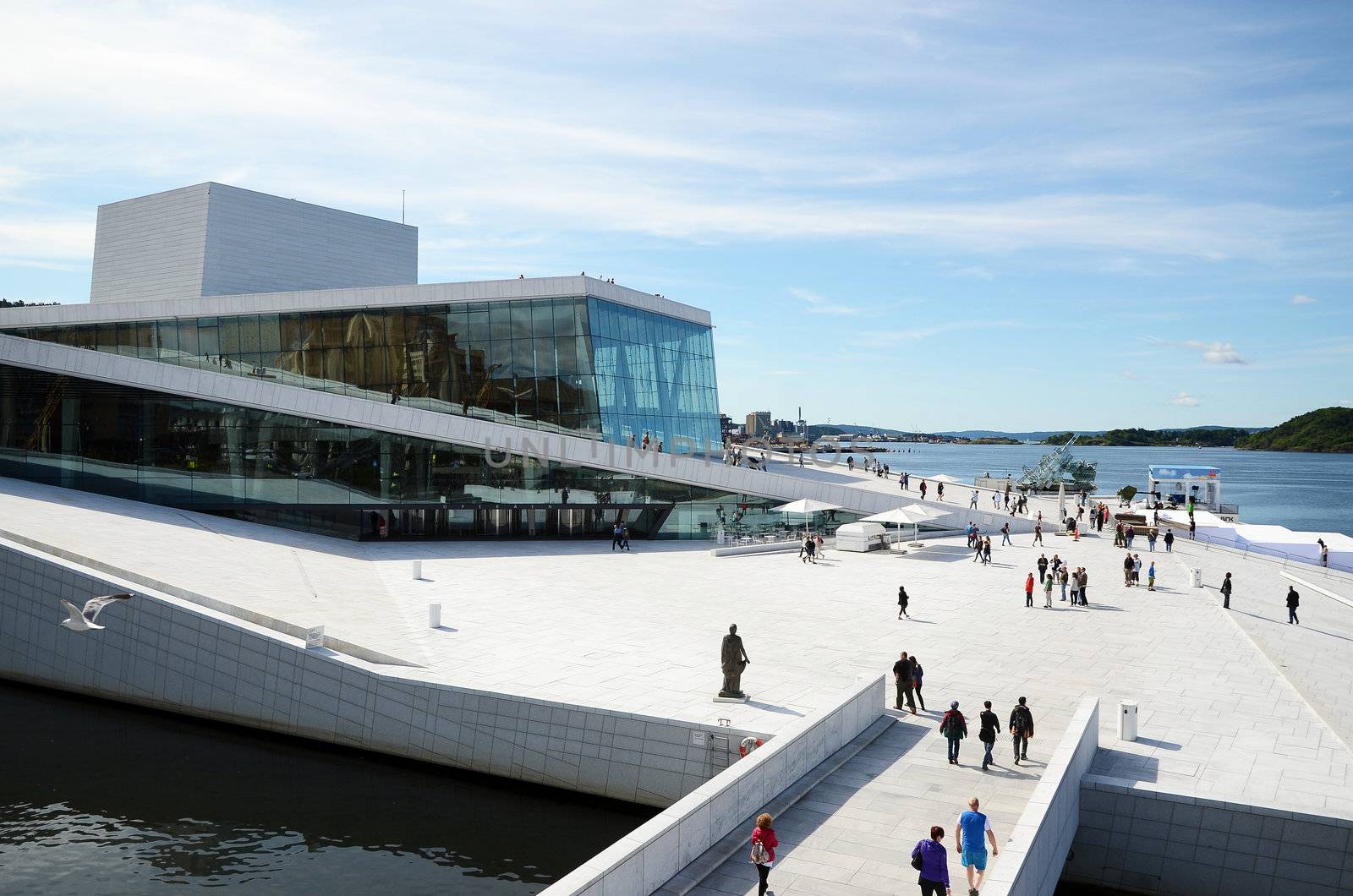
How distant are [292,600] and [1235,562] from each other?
33.0 metres

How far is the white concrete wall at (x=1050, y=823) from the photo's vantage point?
9.34 metres

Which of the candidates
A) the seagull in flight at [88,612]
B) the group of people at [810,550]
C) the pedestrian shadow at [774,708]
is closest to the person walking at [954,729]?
the pedestrian shadow at [774,708]

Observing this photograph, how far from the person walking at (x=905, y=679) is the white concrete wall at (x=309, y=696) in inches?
124

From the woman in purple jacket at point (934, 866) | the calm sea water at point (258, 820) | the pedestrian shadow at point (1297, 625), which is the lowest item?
the calm sea water at point (258, 820)

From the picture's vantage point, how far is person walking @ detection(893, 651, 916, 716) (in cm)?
1575

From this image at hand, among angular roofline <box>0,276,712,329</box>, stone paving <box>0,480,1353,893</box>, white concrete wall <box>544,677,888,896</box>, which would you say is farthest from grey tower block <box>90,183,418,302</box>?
white concrete wall <box>544,677,888,896</box>

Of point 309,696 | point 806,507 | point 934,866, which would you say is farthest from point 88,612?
point 806,507

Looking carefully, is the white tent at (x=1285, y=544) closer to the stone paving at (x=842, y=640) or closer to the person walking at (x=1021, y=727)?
the stone paving at (x=842, y=640)

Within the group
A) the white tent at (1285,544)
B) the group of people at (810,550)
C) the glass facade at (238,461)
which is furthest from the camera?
the white tent at (1285,544)

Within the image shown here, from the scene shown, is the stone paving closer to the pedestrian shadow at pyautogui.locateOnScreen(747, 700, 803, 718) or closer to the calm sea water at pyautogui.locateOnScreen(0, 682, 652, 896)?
the pedestrian shadow at pyautogui.locateOnScreen(747, 700, 803, 718)

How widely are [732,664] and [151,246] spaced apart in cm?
3760

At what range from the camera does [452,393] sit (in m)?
35.9

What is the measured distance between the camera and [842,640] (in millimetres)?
21219

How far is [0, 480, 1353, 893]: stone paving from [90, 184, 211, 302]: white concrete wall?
38.3 ft
